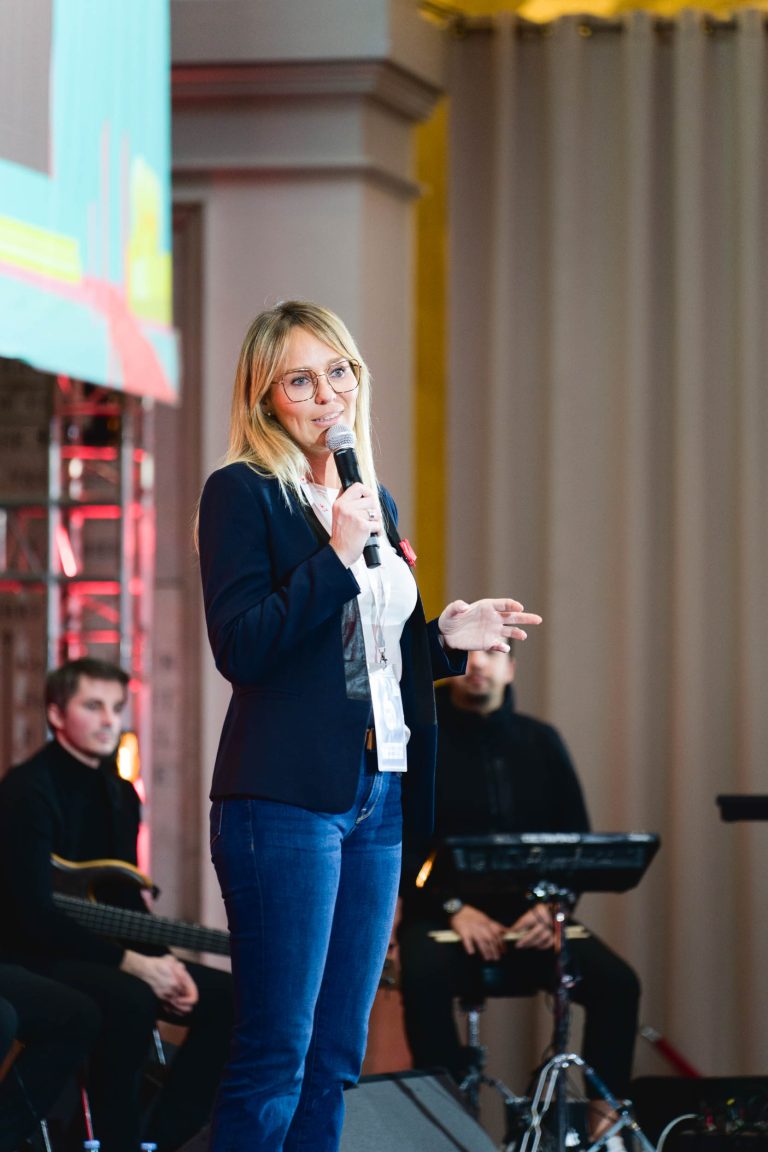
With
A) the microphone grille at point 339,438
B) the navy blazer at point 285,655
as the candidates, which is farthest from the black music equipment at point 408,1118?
the microphone grille at point 339,438

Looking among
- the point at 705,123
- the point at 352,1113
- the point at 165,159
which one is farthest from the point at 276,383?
the point at 705,123

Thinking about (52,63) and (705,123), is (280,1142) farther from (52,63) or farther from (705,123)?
(705,123)

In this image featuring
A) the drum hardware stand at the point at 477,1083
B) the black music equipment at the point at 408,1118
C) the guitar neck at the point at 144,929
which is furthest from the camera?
A: the guitar neck at the point at 144,929

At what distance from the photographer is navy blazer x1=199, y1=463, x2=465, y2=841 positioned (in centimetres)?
183

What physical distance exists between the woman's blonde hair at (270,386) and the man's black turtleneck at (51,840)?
61.9 inches

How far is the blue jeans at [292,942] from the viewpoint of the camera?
1814 mm

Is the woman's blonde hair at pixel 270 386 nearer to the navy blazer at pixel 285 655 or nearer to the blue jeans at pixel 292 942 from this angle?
the navy blazer at pixel 285 655

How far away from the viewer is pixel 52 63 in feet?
12.7

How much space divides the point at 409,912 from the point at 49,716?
3.28 feet

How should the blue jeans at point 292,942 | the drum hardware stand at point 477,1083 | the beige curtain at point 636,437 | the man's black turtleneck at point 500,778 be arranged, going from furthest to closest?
the beige curtain at point 636,437, the man's black turtleneck at point 500,778, the drum hardware stand at point 477,1083, the blue jeans at point 292,942

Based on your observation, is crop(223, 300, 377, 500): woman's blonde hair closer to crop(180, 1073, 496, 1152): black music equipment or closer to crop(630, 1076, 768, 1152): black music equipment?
crop(180, 1073, 496, 1152): black music equipment

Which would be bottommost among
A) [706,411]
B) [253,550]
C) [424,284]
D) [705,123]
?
[253,550]

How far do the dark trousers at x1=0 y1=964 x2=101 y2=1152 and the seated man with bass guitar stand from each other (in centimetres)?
10

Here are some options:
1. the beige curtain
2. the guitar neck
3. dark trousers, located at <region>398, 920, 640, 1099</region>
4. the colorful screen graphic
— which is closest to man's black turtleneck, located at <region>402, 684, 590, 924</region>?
dark trousers, located at <region>398, 920, 640, 1099</region>
